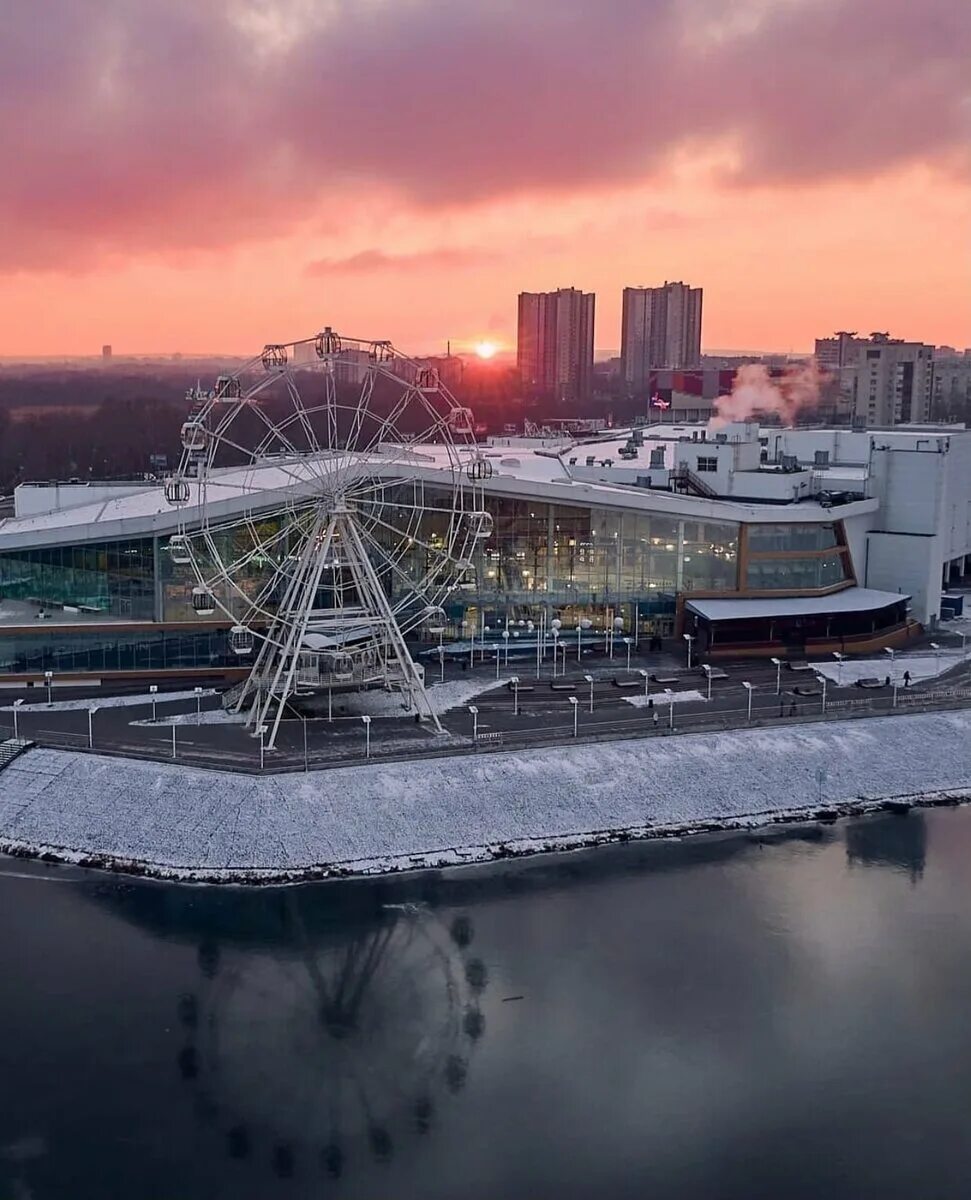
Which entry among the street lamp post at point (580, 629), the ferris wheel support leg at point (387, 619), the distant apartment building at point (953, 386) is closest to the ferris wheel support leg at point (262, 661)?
the ferris wheel support leg at point (387, 619)

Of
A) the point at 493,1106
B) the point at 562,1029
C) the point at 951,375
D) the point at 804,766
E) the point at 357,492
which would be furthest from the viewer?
the point at 951,375

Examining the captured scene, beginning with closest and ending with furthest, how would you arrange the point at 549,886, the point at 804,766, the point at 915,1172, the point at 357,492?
1. the point at 915,1172
2. the point at 549,886
3. the point at 804,766
4. the point at 357,492

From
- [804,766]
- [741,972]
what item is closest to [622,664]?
[804,766]

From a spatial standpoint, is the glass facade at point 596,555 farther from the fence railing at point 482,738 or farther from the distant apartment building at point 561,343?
the distant apartment building at point 561,343

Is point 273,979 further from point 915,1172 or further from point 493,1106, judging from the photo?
point 915,1172

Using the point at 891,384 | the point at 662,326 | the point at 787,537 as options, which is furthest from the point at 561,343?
the point at 787,537

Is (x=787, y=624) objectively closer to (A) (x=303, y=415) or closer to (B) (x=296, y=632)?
(B) (x=296, y=632)

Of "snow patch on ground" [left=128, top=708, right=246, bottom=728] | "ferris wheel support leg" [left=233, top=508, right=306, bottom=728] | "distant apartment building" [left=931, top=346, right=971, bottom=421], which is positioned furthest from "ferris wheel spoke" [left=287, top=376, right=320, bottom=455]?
"distant apartment building" [left=931, top=346, right=971, bottom=421]
